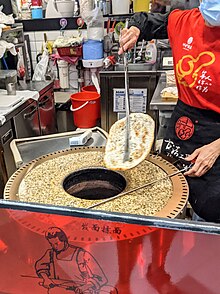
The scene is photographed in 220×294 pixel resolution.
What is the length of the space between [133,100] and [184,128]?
5.57 feet

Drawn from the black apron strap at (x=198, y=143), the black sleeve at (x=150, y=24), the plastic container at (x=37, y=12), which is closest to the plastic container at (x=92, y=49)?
the plastic container at (x=37, y=12)

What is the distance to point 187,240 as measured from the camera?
0.68m

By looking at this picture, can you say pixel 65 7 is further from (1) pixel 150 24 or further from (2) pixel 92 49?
(1) pixel 150 24

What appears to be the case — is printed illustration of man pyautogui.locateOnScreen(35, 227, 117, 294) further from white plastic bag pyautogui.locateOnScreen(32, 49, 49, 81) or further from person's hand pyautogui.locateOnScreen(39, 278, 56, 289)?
white plastic bag pyautogui.locateOnScreen(32, 49, 49, 81)

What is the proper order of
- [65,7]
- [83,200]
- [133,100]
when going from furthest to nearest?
[65,7] → [133,100] → [83,200]

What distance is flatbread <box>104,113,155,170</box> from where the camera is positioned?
1.16 meters

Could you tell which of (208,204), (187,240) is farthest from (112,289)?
(208,204)

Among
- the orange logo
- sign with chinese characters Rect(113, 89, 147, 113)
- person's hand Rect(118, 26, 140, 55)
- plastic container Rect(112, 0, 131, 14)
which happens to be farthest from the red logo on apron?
plastic container Rect(112, 0, 131, 14)

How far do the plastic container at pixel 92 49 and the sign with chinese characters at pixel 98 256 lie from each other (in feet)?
8.96

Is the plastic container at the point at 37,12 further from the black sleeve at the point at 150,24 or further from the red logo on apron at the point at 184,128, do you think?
the red logo on apron at the point at 184,128

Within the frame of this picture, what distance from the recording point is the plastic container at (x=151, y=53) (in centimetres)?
323

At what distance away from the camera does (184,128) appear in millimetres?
1521

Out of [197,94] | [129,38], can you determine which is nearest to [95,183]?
[197,94]

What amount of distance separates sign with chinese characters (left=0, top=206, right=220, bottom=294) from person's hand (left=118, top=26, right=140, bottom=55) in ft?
3.22
